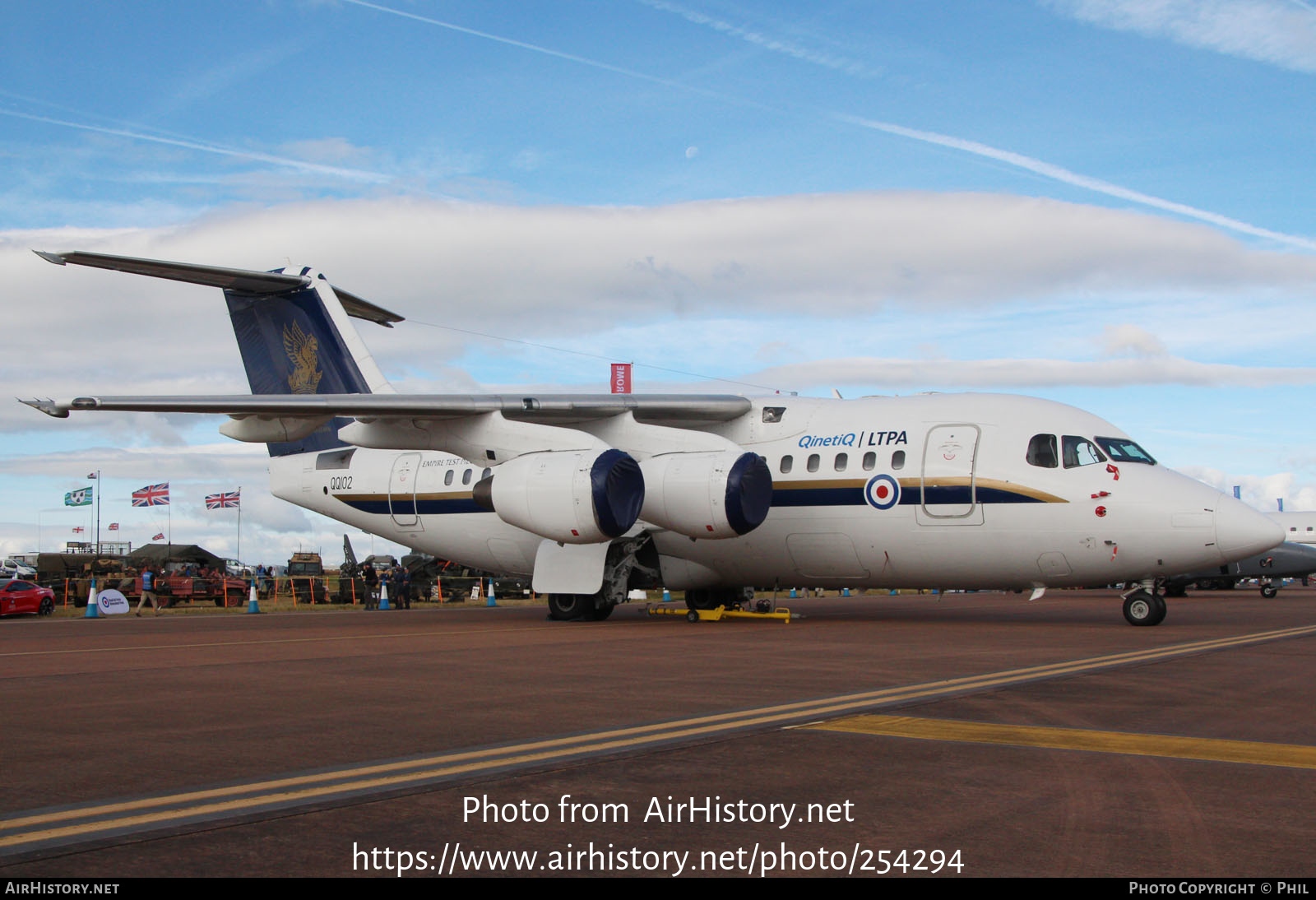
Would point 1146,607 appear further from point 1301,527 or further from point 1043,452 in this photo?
point 1301,527

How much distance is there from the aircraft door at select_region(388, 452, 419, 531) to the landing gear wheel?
3613 mm

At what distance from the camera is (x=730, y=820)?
16.2ft

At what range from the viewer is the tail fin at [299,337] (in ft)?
76.1

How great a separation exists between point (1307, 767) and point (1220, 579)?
41.4 m

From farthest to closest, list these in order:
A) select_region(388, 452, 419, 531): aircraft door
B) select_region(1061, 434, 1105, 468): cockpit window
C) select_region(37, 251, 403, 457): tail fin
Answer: select_region(37, 251, 403, 457): tail fin
select_region(388, 452, 419, 531): aircraft door
select_region(1061, 434, 1105, 468): cockpit window

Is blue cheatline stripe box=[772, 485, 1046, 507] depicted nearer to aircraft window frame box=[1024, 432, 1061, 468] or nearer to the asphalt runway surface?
aircraft window frame box=[1024, 432, 1061, 468]

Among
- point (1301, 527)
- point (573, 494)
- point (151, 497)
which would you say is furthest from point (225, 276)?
point (1301, 527)

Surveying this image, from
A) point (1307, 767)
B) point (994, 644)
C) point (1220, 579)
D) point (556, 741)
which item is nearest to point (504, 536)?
point (994, 644)

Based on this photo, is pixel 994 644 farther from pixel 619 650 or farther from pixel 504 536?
pixel 504 536

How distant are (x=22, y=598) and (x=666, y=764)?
27170 millimetres

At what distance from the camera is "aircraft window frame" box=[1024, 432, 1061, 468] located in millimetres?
17156

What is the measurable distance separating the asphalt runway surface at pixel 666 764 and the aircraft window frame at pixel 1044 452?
15.3 ft

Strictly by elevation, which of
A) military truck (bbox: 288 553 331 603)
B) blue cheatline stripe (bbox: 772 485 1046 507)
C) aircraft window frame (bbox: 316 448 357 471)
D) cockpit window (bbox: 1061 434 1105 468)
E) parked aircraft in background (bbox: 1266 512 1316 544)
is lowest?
military truck (bbox: 288 553 331 603)

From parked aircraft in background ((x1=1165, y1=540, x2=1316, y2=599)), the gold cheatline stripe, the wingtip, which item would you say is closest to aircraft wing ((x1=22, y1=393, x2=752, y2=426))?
the wingtip
